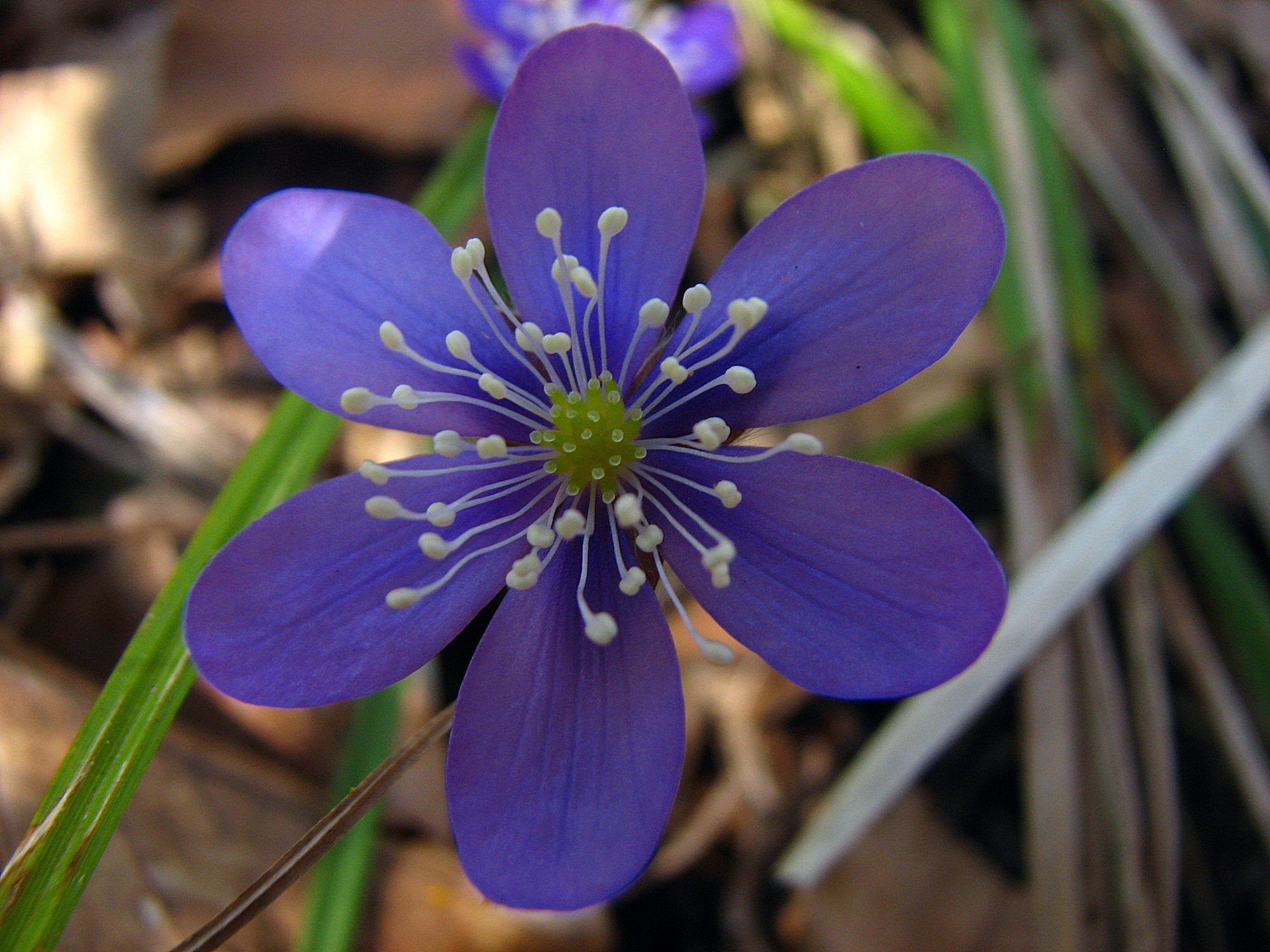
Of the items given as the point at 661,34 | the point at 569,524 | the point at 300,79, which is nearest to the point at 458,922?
the point at 569,524

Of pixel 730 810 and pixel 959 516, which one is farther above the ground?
pixel 959 516

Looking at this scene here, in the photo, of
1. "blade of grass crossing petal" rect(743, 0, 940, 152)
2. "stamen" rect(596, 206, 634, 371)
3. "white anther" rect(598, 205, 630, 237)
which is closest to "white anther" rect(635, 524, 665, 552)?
"stamen" rect(596, 206, 634, 371)

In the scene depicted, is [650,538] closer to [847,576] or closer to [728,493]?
[728,493]

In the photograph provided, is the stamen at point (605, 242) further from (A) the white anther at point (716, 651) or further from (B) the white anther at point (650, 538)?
(A) the white anther at point (716, 651)

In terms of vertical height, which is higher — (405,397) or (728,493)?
(405,397)

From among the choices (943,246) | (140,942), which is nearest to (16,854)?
(140,942)

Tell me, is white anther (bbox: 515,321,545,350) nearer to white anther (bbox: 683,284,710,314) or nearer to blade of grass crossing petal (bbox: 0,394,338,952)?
white anther (bbox: 683,284,710,314)

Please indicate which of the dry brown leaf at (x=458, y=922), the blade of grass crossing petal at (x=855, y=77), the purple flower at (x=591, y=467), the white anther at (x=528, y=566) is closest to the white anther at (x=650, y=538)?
the purple flower at (x=591, y=467)

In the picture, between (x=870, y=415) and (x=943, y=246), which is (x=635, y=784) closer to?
(x=943, y=246)
